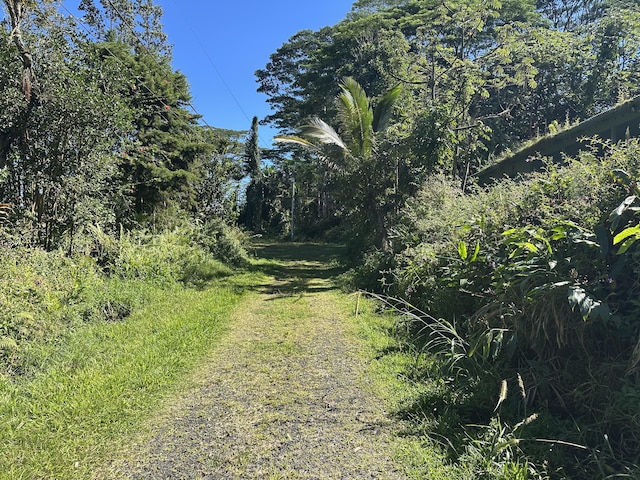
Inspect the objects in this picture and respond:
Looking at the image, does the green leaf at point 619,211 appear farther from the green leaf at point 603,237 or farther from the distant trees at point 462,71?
the distant trees at point 462,71

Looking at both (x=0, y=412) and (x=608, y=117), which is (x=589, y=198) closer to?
(x=0, y=412)

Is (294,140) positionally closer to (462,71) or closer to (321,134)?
(321,134)

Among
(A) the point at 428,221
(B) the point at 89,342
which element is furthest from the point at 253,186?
(B) the point at 89,342

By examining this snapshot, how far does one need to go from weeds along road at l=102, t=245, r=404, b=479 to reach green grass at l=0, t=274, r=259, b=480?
9.0 inches

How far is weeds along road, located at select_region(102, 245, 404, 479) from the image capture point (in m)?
2.60

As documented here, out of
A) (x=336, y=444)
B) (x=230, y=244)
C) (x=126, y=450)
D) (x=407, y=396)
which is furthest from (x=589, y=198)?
(x=230, y=244)

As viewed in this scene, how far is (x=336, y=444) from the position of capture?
2873mm

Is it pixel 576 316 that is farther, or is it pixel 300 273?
pixel 300 273

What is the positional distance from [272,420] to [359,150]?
8613 millimetres

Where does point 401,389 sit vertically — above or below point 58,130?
below

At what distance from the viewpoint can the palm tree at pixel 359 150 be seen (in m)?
10.6

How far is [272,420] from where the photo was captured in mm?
3180

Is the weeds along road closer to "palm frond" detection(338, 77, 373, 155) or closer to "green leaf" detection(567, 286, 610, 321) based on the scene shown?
"green leaf" detection(567, 286, 610, 321)

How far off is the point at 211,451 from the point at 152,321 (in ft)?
11.3
